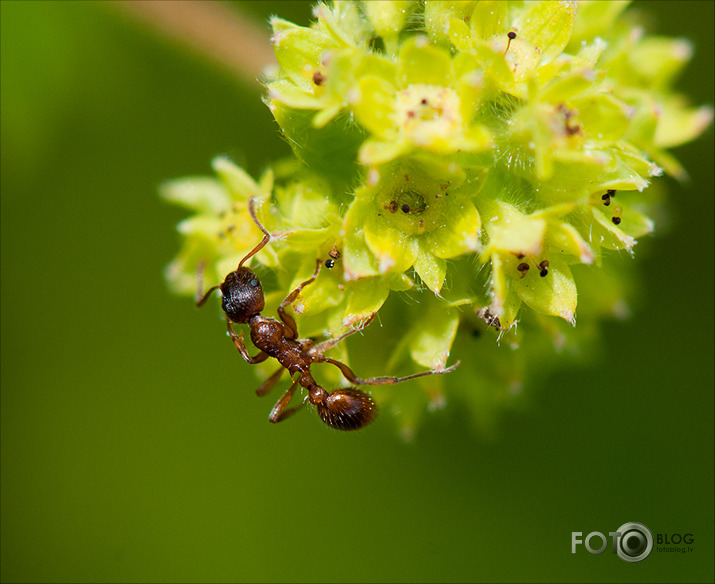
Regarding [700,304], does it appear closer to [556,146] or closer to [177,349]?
[556,146]

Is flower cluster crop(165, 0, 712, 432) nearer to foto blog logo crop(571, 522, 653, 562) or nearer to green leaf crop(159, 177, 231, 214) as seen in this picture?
green leaf crop(159, 177, 231, 214)

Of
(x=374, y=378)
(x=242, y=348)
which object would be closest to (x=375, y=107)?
(x=374, y=378)

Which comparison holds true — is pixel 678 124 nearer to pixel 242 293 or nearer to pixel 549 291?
pixel 549 291

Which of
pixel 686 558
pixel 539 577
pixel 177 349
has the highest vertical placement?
pixel 177 349

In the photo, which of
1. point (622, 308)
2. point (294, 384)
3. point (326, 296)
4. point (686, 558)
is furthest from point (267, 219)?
point (686, 558)

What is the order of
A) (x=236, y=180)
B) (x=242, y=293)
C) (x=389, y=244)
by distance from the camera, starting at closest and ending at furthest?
(x=389, y=244)
(x=242, y=293)
(x=236, y=180)

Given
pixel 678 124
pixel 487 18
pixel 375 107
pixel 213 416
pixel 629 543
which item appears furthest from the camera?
pixel 213 416
